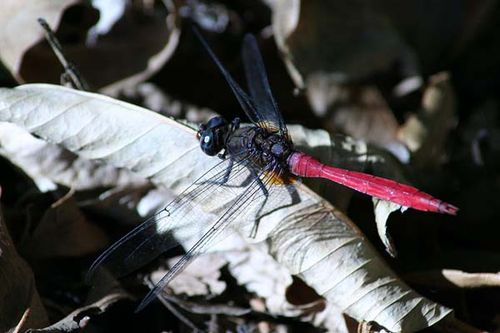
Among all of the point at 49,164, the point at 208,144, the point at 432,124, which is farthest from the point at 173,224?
the point at 432,124

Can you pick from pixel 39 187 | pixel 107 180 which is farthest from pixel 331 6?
pixel 39 187

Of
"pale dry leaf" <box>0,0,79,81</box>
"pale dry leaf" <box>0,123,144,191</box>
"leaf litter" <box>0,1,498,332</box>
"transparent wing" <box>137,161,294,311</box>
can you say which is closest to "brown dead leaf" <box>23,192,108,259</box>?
"leaf litter" <box>0,1,498,332</box>

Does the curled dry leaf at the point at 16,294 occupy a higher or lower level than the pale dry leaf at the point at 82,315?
higher

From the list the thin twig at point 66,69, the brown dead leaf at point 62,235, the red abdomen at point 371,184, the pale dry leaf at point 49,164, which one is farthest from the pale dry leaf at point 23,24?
the red abdomen at point 371,184

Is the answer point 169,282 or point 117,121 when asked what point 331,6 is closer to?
point 117,121

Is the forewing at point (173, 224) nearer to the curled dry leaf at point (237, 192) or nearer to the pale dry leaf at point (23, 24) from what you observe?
the curled dry leaf at point (237, 192)

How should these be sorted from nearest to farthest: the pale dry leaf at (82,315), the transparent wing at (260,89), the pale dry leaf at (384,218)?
the pale dry leaf at (82,315) → the pale dry leaf at (384,218) → the transparent wing at (260,89)
